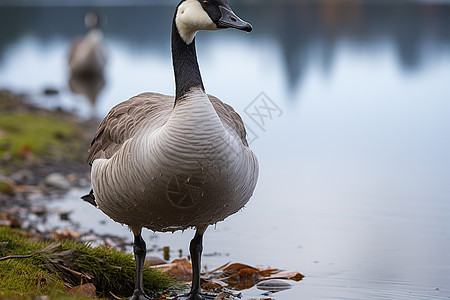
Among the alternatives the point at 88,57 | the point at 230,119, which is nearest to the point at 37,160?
the point at 230,119

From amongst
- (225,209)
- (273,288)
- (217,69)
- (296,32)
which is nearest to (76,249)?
(225,209)

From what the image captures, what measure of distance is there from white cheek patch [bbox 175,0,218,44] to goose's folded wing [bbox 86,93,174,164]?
594mm

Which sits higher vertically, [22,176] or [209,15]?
[209,15]

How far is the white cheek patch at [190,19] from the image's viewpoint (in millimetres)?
4598

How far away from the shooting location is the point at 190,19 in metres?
4.63

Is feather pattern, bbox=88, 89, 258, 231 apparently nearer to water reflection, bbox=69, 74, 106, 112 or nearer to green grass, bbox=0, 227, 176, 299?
green grass, bbox=0, 227, 176, 299

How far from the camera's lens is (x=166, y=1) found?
61.3 meters

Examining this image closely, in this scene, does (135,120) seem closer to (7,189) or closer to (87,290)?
(87,290)

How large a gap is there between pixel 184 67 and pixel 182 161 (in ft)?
2.39

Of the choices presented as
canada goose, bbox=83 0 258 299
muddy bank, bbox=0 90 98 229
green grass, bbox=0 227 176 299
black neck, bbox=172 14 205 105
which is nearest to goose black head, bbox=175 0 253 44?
canada goose, bbox=83 0 258 299

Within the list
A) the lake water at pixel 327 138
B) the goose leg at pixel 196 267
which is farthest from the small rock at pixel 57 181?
the goose leg at pixel 196 267

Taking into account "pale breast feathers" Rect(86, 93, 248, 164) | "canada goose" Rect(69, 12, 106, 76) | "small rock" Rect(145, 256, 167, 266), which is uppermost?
"canada goose" Rect(69, 12, 106, 76)

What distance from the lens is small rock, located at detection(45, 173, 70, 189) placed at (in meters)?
8.98

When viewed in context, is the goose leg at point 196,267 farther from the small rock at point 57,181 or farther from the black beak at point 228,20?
the small rock at point 57,181
